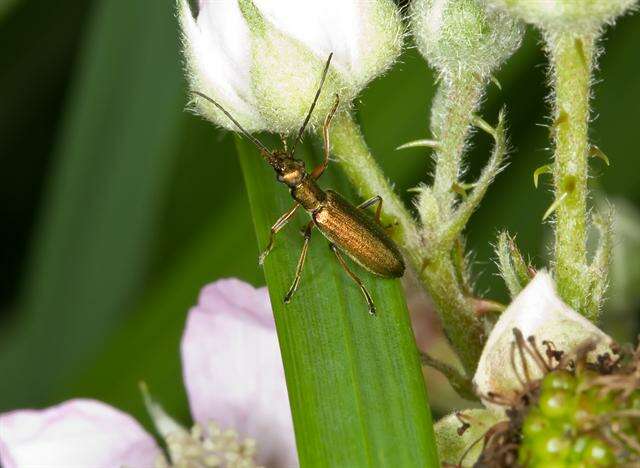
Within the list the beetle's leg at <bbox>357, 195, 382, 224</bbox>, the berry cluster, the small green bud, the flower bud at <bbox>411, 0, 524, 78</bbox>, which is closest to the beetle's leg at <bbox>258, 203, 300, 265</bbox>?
the beetle's leg at <bbox>357, 195, 382, 224</bbox>

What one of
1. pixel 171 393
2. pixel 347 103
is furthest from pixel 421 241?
pixel 171 393

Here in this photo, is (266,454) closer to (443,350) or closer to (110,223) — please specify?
(443,350)

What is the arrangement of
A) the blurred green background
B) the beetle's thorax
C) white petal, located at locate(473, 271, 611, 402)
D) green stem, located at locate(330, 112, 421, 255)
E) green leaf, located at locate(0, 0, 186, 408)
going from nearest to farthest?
1. white petal, located at locate(473, 271, 611, 402)
2. green stem, located at locate(330, 112, 421, 255)
3. the beetle's thorax
4. the blurred green background
5. green leaf, located at locate(0, 0, 186, 408)

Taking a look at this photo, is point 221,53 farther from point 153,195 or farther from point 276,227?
point 153,195

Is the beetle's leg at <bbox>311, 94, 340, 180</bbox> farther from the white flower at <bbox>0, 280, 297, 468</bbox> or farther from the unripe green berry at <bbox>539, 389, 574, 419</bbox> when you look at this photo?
the unripe green berry at <bbox>539, 389, 574, 419</bbox>

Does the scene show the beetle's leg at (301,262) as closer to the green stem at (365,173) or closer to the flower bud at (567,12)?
the green stem at (365,173)

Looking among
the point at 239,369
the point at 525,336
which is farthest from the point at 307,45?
the point at 239,369
